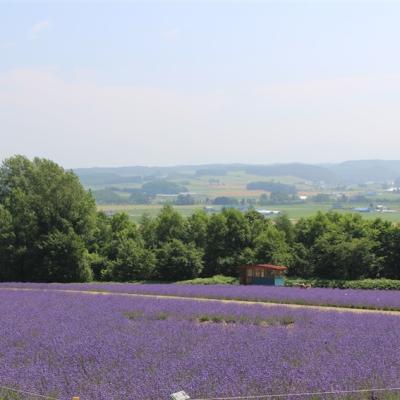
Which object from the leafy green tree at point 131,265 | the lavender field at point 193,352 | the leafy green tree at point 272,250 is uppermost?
the lavender field at point 193,352

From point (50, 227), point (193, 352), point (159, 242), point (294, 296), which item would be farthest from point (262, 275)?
point (193, 352)

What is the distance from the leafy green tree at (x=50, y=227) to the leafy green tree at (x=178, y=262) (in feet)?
16.0

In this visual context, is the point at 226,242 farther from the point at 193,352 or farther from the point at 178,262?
the point at 193,352

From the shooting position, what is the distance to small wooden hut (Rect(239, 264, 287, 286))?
1171 inches

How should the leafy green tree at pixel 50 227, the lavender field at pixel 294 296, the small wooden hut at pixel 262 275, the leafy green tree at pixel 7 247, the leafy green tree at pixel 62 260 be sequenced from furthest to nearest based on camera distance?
the leafy green tree at pixel 7 247
the leafy green tree at pixel 50 227
the leafy green tree at pixel 62 260
the small wooden hut at pixel 262 275
the lavender field at pixel 294 296

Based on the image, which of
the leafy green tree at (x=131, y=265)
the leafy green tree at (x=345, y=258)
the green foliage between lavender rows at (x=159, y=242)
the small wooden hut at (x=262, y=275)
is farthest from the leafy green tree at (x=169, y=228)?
the small wooden hut at (x=262, y=275)

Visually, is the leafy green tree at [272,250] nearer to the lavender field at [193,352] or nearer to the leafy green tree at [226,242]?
the leafy green tree at [226,242]

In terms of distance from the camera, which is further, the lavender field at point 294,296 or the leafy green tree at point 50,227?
the leafy green tree at point 50,227

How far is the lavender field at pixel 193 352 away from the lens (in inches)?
325

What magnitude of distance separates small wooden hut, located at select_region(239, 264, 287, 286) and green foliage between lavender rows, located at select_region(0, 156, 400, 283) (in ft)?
16.6

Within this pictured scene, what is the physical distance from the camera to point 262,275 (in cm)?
3033

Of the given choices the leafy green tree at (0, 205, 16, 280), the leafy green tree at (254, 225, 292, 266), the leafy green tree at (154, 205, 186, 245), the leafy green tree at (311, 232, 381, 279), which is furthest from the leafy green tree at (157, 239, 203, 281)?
the leafy green tree at (0, 205, 16, 280)

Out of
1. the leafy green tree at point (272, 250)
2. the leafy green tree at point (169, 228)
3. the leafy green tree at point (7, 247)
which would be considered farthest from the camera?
the leafy green tree at point (169, 228)

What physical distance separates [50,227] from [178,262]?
8.61m
